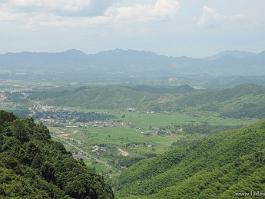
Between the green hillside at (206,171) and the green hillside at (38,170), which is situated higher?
the green hillside at (38,170)

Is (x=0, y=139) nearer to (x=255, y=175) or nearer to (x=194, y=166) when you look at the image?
(x=255, y=175)

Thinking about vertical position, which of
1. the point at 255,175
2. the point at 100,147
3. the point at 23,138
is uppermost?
the point at 23,138

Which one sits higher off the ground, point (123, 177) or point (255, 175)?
point (255, 175)

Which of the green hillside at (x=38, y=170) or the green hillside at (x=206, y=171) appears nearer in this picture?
the green hillside at (x=38, y=170)

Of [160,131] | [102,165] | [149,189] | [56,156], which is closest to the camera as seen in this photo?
[56,156]

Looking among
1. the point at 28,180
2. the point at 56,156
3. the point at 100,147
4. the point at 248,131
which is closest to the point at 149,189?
the point at 248,131
